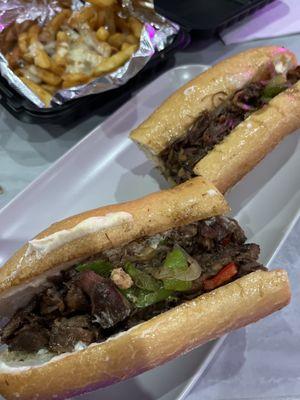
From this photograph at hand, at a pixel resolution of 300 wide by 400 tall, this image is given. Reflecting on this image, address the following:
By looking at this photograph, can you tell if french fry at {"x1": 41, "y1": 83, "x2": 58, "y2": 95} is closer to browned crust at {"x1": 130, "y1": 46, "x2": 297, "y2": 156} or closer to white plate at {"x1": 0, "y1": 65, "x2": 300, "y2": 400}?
white plate at {"x1": 0, "y1": 65, "x2": 300, "y2": 400}

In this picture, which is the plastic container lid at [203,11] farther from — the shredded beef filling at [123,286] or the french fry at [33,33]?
the shredded beef filling at [123,286]

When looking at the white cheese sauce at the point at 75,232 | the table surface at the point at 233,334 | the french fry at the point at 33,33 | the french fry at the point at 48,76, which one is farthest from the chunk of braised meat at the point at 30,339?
the french fry at the point at 33,33

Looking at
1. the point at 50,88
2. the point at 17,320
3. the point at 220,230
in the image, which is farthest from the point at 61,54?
the point at 17,320

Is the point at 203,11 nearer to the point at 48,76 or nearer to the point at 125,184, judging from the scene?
the point at 48,76

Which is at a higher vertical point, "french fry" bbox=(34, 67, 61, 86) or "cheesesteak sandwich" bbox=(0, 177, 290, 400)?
"french fry" bbox=(34, 67, 61, 86)

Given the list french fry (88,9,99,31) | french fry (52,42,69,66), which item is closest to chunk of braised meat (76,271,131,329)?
french fry (52,42,69,66)

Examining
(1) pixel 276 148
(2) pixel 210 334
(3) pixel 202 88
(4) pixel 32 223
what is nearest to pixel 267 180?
(1) pixel 276 148
